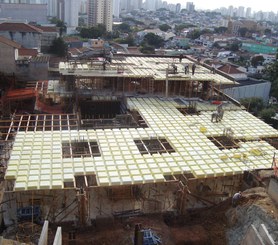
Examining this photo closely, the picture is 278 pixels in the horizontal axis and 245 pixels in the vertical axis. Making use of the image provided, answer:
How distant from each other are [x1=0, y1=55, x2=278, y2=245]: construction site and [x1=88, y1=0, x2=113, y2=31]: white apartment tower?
121 meters

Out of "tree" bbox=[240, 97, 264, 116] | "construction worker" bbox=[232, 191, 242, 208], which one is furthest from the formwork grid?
"tree" bbox=[240, 97, 264, 116]

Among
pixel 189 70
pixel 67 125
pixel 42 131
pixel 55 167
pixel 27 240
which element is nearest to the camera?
pixel 27 240

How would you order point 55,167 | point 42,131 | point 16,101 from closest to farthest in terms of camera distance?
point 55,167 → point 42,131 → point 16,101

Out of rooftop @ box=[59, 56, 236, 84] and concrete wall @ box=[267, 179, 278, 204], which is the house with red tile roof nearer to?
rooftop @ box=[59, 56, 236, 84]

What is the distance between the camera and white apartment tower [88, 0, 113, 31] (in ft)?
459

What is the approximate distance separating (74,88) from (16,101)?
18.4ft

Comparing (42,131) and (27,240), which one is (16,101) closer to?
(42,131)

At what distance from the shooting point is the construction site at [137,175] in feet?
51.7

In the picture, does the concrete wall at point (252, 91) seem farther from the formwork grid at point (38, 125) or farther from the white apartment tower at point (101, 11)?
the white apartment tower at point (101, 11)

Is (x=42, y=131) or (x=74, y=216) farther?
(x=42, y=131)

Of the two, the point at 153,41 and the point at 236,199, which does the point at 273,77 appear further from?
the point at 153,41

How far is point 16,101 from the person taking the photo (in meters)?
30.8

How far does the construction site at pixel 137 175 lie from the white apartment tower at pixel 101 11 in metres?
121

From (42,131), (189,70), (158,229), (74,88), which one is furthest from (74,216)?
(189,70)
